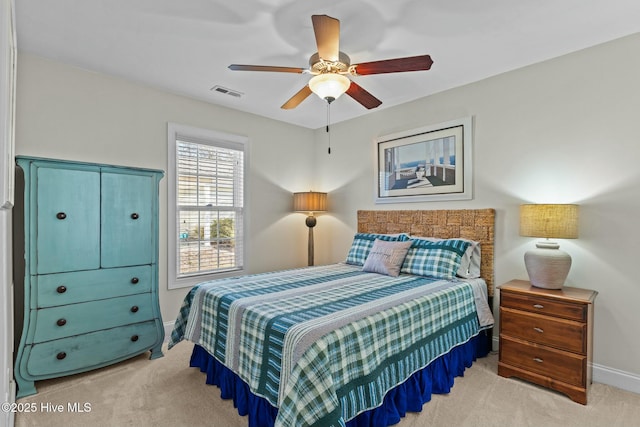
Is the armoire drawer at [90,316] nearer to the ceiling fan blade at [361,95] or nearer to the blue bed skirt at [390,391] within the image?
the blue bed skirt at [390,391]

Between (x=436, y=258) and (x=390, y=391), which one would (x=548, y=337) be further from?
(x=390, y=391)

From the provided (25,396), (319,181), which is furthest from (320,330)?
(319,181)

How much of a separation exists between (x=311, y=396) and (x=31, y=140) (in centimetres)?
296

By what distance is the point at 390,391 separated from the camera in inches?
80.0

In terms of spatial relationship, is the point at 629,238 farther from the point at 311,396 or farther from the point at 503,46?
the point at 311,396

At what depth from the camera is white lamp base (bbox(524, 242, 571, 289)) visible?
96.8 inches

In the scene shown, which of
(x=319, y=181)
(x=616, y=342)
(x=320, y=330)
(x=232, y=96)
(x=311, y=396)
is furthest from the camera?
(x=319, y=181)

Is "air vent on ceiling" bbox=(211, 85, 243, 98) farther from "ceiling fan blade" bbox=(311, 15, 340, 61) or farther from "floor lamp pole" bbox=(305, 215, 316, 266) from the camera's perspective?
"floor lamp pole" bbox=(305, 215, 316, 266)

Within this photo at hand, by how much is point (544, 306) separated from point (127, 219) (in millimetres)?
3371

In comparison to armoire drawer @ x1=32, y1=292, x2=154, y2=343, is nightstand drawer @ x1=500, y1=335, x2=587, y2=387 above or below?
below

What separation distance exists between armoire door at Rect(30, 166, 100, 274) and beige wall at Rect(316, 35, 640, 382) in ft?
10.5

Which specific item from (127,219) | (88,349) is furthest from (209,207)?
(88,349)

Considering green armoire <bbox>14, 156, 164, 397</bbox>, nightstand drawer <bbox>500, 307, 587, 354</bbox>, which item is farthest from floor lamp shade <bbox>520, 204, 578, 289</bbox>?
green armoire <bbox>14, 156, 164, 397</bbox>

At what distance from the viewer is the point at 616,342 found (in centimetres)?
248
